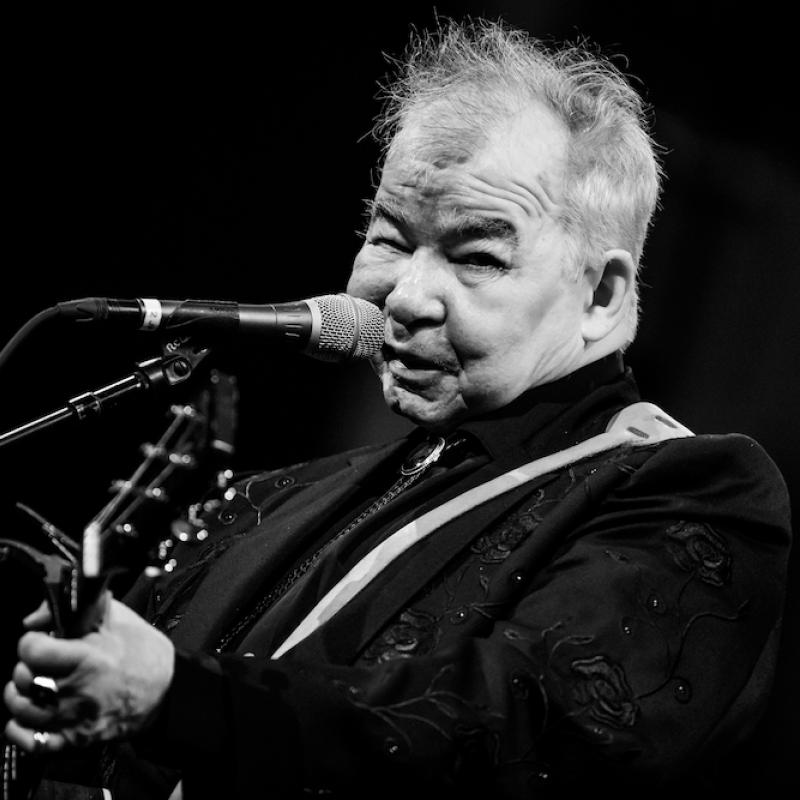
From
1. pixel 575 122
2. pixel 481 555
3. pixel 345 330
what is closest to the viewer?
pixel 345 330

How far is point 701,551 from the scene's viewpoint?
6.20 ft

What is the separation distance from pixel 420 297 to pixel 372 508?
457mm

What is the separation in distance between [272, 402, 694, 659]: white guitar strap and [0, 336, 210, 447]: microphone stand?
1.73 feet

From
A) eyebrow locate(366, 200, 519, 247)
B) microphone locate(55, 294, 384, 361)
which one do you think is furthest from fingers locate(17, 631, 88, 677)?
eyebrow locate(366, 200, 519, 247)

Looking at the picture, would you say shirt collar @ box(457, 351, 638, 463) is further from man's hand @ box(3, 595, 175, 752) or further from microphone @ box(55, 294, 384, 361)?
man's hand @ box(3, 595, 175, 752)

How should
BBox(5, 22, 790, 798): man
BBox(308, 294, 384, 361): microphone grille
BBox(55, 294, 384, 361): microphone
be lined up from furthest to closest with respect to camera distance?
BBox(308, 294, 384, 361): microphone grille
BBox(55, 294, 384, 361): microphone
BBox(5, 22, 790, 798): man

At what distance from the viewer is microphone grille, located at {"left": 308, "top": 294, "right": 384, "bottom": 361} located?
186 cm

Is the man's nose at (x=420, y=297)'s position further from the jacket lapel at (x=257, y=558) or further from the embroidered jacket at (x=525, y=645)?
the jacket lapel at (x=257, y=558)

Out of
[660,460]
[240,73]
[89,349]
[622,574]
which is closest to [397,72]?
[240,73]

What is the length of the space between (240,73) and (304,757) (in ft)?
7.29

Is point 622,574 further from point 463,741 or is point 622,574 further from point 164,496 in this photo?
point 164,496

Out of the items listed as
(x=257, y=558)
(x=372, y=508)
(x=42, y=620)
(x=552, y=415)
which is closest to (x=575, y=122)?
(x=552, y=415)

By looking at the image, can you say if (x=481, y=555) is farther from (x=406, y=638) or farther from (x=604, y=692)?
(x=604, y=692)

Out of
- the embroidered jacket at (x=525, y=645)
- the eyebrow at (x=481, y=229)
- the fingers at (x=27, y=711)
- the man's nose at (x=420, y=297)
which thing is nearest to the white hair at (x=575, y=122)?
the eyebrow at (x=481, y=229)
